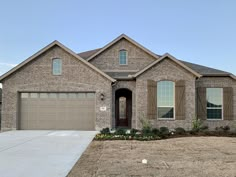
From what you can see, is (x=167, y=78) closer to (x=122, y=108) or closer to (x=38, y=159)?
(x=122, y=108)

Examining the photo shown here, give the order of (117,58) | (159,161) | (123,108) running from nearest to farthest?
(159,161) < (117,58) < (123,108)

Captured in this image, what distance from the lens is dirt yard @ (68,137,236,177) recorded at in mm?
7250

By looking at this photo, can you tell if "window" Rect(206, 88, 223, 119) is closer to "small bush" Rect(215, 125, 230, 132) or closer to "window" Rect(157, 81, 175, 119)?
"small bush" Rect(215, 125, 230, 132)

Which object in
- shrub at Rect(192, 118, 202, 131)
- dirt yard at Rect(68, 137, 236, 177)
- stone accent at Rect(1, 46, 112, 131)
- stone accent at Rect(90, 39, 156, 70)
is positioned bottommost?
dirt yard at Rect(68, 137, 236, 177)

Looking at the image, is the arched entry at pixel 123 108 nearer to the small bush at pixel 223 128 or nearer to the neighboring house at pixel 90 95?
the neighboring house at pixel 90 95

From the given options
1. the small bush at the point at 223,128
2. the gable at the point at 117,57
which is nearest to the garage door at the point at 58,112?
the gable at the point at 117,57

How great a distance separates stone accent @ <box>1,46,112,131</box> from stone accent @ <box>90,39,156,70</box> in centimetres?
327

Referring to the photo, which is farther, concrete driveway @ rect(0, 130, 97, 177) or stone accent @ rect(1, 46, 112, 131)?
stone accent @ rect(1, 46, 112, 131)

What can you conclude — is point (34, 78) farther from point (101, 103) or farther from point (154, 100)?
point (154, 100)

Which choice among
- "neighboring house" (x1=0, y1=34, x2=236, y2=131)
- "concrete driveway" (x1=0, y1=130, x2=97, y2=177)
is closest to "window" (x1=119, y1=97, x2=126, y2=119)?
"neighboring house" (x1=0, y1=34, x2=236, y2=131)

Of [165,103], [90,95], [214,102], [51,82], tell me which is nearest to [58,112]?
[51,82]

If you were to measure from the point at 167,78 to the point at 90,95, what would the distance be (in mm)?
5354

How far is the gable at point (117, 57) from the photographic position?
2217cm

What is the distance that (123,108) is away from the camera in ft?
88.0
